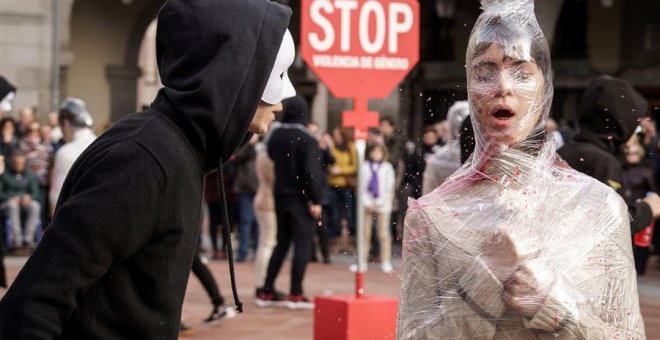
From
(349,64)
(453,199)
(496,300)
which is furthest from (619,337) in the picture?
(349,64)

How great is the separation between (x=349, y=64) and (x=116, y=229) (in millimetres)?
6267

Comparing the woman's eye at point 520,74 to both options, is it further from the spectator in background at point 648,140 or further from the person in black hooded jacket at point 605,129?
the spectator in background at point 648,140

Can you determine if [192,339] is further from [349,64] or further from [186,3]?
[186,3]

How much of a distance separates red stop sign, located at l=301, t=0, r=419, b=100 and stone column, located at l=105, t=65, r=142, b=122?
61.6 feet

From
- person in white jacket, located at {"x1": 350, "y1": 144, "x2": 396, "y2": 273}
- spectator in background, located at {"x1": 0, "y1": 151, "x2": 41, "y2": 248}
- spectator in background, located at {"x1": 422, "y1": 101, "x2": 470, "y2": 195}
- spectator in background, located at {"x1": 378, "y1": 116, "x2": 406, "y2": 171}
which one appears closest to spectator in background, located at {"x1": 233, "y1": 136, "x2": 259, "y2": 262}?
Result: person in white jacket, located at {"x1": 350, "y1": 144, "x2": 396, "y2": 273}

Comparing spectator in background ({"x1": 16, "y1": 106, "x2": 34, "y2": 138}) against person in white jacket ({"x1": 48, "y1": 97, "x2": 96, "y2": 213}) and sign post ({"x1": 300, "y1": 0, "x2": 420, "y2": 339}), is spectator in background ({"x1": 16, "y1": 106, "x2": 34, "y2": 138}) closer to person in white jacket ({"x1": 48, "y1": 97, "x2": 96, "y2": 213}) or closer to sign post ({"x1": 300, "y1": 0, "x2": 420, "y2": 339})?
person in white jacket ({"x1": 48, "y1": 97, "x2": 96, "y2": 213})

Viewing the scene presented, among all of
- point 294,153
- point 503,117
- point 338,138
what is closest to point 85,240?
point 503,117

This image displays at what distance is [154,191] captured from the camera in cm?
267

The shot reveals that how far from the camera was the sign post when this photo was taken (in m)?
8.63

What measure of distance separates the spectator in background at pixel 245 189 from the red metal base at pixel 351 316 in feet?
24.6

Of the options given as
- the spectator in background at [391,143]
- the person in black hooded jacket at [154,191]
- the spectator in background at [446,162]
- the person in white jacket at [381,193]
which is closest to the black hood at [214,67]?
the person in black hooded jacket at [154,191]

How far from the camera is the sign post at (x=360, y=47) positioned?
340 inches

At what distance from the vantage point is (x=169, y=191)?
2705 mm

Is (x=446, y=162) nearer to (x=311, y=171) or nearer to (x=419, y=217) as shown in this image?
(x=311, y=171)
